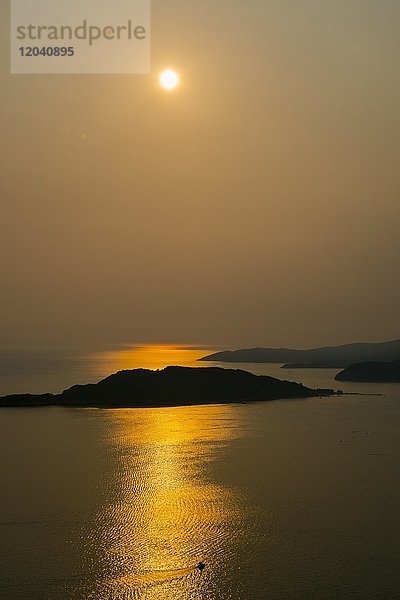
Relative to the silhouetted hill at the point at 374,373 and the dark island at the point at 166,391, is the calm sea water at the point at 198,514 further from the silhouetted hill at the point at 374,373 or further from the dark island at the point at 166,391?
the silhouetted hill at the point at 374,373

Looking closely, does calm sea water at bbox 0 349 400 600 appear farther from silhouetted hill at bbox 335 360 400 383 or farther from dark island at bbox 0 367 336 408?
silhouetted hill at bbox 335 360 400 383

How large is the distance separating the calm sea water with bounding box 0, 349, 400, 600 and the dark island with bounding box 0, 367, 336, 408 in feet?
68.2

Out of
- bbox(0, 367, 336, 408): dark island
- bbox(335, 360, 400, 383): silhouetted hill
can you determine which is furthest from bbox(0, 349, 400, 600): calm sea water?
bbox(335, 360, 400, 383): silhouetted hill

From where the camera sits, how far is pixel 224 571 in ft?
62.4

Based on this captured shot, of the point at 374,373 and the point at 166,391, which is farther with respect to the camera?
the point at 374,373

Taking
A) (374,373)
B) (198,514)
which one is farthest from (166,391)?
(374,373)

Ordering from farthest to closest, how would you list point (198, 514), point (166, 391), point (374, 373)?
point (374, 373) < point (166, 391) < point (198, 514)

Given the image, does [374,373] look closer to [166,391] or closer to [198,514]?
[166,391]

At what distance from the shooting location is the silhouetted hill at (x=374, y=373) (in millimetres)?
126375

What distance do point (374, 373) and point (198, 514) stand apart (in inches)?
4427

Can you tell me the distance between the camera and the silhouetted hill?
126 m

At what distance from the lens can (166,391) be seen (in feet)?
250

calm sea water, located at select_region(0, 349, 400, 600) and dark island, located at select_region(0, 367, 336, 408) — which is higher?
dark island, located at select_region(0, 367, 336, 408)

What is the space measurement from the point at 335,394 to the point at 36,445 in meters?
57.4
